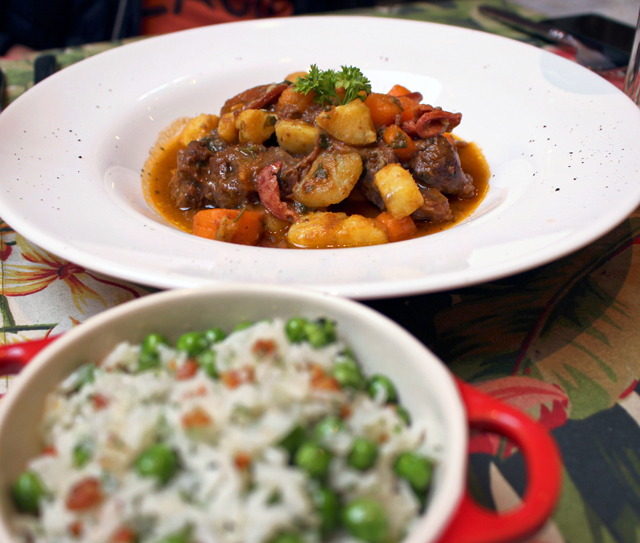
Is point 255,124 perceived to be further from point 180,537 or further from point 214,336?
Result: point 180,537

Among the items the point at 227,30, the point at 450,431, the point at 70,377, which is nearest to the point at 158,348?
the point at 70,377

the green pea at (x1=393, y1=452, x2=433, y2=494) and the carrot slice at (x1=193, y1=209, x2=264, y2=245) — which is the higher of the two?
the green pea at (x1=393, y1=452, x2=433, y2=494)

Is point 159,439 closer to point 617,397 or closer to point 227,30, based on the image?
point 617,397

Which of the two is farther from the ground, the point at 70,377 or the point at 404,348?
the point at 404,348

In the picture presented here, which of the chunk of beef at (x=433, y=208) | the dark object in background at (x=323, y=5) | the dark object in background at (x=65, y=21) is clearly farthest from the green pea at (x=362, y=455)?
the dark object in background at (x=323, y=5)

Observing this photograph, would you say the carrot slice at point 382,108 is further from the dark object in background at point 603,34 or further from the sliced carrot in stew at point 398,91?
the dark object in background at point 603,34

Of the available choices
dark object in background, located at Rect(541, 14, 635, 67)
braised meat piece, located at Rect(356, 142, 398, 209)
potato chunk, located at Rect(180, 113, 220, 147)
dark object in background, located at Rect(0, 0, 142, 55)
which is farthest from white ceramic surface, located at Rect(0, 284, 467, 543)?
dark object in background, located at Rect(0, 0, 142, 55)

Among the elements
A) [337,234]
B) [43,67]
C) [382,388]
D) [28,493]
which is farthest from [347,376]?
[43,67]

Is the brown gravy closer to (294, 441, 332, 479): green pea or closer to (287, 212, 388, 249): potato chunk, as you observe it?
(287, 212, 388, 249): potato chunk
